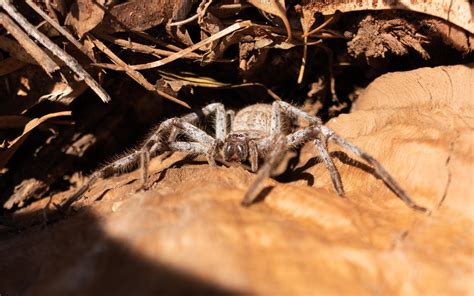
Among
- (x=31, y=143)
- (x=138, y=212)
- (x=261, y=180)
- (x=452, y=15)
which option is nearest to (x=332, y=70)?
(x=452, y=15)

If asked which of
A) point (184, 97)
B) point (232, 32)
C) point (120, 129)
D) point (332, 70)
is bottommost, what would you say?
point (120, 129)

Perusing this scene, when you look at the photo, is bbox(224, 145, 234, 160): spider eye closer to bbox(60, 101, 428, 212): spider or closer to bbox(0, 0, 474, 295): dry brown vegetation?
bbox(60, 101, 428, 212): spider

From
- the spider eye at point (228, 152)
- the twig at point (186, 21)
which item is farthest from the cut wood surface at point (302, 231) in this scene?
the twig at point (186, 21)

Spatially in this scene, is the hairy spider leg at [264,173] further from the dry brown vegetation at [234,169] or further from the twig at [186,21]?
the twig at [186,21]

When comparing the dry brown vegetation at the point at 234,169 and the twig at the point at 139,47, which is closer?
the dry brown vegetation at the point at 234,169

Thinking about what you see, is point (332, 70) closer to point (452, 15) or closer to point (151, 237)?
point (452, 15)

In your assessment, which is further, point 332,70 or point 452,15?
point 332,70
